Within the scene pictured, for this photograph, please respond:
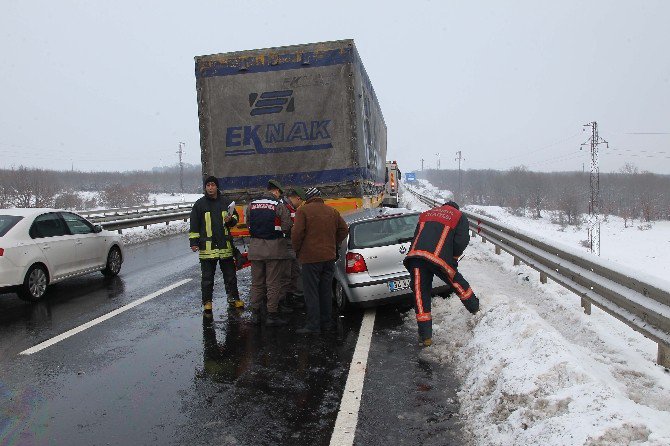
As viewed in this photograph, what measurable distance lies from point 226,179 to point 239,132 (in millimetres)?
866

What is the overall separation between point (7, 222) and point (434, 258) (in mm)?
6702

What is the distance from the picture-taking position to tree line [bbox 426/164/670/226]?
227 feet

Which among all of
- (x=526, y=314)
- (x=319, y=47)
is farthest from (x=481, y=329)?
(x=319, y=47)

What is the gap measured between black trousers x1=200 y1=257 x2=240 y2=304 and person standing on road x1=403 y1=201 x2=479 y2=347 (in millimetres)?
2876

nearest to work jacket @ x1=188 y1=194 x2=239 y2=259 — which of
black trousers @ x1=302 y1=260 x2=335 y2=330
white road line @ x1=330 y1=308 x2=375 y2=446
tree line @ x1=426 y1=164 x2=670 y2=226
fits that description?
black trousers @ x1=302 y1=260 x2=335 y2=330

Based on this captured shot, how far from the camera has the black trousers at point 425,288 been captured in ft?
17.5

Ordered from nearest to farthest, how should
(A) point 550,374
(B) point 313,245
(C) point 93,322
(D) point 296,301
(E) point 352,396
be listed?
Result: (A) point 550,374, (E) point 352,396, (B) point 313,245, (C) point 93,322, (D) point 296,301

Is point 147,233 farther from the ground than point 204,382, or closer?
farther from the ground

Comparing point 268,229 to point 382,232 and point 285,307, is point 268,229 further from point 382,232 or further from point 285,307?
point 382,232

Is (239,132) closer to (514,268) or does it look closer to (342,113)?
(342,113)

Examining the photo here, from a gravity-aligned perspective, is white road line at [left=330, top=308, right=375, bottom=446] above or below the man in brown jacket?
below

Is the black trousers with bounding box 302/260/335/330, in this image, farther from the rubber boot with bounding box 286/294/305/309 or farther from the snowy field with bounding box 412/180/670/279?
the snowy field with bounding box 412/180/670/279

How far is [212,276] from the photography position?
689 centimetres

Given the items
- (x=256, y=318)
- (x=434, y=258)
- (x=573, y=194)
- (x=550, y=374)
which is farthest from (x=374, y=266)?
(x=573, y=194)
